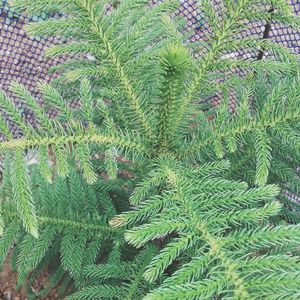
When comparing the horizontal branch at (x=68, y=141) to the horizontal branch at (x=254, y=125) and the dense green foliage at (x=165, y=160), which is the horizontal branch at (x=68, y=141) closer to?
the dense green foliage at (x=165, y=160)

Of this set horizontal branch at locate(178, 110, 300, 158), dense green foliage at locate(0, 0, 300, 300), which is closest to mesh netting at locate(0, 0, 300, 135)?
dense green foliage at locate(0, 0, 300, 300)

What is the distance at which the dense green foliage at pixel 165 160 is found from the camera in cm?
102

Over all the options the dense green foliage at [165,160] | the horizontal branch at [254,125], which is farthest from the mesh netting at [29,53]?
the horizontal branch at [254,125]

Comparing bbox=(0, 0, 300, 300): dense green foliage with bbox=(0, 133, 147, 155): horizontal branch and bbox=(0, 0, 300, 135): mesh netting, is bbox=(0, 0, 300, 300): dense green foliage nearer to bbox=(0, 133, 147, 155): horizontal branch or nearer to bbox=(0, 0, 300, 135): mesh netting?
bbox=(0, 133, 147, 155): horizontal branch

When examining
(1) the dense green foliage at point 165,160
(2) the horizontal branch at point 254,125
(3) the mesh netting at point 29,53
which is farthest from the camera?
(3) the mesh netting at point 29,53

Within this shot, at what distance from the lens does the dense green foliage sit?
1.02 metres

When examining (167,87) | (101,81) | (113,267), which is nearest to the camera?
(167,87)

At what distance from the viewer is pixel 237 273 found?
0.94 m

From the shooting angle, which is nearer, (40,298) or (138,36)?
(138,36)

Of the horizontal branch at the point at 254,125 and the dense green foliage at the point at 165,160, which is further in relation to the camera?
the horizontal branch at the point at 254,125

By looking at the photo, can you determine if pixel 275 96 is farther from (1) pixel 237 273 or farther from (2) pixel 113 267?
(2) pixel 113 267

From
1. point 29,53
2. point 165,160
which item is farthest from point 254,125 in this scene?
point 29,53

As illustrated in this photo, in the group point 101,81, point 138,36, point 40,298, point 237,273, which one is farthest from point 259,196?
point 40,298

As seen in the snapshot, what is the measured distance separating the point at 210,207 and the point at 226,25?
0.48 m
